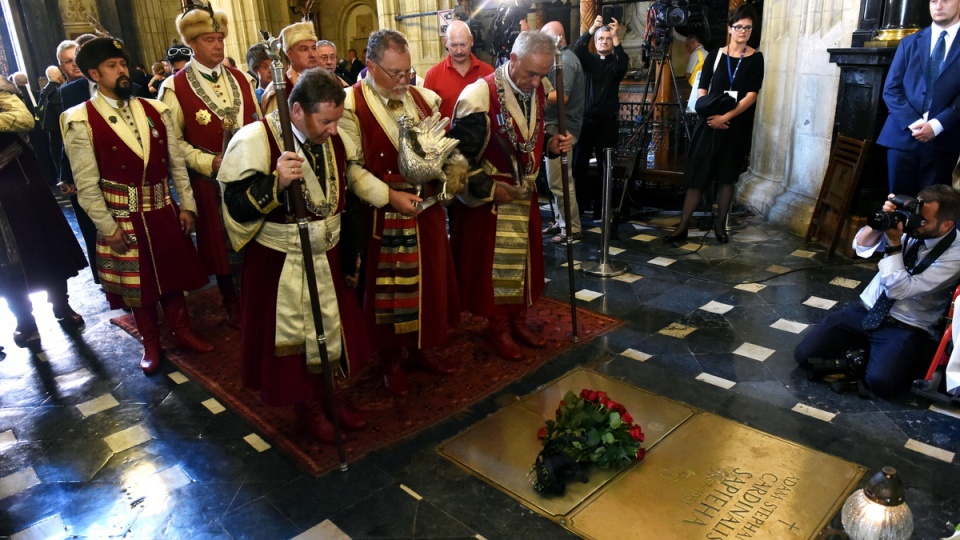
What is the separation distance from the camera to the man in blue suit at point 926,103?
15.6ft

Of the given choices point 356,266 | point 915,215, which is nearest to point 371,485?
point 356,266

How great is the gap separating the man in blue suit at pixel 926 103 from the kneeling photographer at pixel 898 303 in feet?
5.62

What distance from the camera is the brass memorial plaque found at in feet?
8.62

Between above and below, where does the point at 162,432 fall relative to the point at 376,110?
below

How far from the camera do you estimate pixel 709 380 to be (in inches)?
149

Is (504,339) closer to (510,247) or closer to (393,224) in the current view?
(510,247)

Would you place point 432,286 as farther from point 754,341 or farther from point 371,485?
point 754,341

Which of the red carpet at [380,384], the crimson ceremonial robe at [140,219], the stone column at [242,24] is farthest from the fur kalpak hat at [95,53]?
the stone column at [242,24]

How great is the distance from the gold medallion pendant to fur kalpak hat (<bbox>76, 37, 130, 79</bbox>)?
1.84 ft

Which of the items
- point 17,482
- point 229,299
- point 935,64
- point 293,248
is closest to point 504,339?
point 293,248

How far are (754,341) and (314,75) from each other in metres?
3.04

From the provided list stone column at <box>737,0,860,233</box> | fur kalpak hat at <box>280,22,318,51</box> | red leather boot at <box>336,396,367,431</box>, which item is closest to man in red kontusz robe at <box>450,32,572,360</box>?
red leather boot at <box>336,396,367,431</box>

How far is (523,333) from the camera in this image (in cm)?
428

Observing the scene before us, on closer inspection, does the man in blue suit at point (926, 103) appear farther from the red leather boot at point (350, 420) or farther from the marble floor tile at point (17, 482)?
the marble floor tile at point (17, 482)
